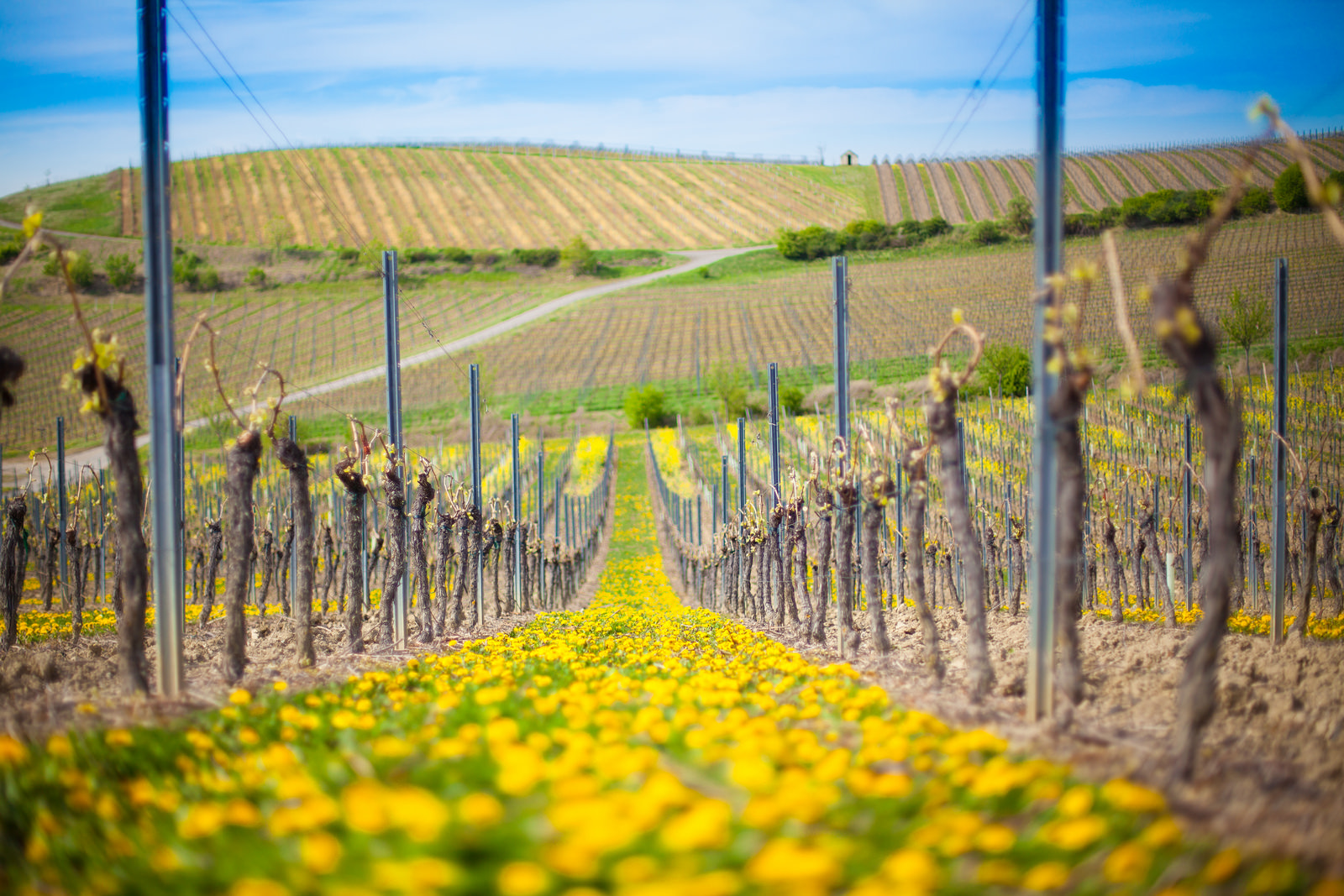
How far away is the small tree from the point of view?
23672 mm

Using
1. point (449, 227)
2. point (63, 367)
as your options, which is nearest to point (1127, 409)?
point (63, 367)

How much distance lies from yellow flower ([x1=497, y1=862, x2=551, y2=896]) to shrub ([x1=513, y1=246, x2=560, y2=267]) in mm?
70582

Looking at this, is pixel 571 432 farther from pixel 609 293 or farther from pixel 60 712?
pixel 60 712

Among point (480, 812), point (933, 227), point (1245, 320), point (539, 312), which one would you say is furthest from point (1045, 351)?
point (539, 312)

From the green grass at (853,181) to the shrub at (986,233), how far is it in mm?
11771

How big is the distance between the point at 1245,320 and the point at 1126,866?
1087 inches

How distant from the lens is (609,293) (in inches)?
2611

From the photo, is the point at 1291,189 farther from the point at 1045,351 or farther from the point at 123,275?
the point at 123,275

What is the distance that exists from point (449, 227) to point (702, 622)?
213 ft

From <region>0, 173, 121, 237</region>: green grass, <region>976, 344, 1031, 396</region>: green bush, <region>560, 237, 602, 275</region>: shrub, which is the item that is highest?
<region>560, 237, 602, 275</region>: shrub

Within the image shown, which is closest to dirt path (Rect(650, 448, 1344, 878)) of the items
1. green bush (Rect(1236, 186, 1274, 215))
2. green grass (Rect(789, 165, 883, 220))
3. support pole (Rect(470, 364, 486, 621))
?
support pole (Rect(470, 364, 486, 621))

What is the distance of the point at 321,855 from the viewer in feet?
5.90

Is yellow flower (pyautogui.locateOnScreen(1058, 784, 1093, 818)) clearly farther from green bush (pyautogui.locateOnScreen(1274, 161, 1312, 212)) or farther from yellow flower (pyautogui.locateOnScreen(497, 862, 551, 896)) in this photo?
green bush (pyautogui.locateOnScreen(1274, 161, 1312, 212))

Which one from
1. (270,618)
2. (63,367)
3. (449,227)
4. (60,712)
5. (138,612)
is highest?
(449,227)
